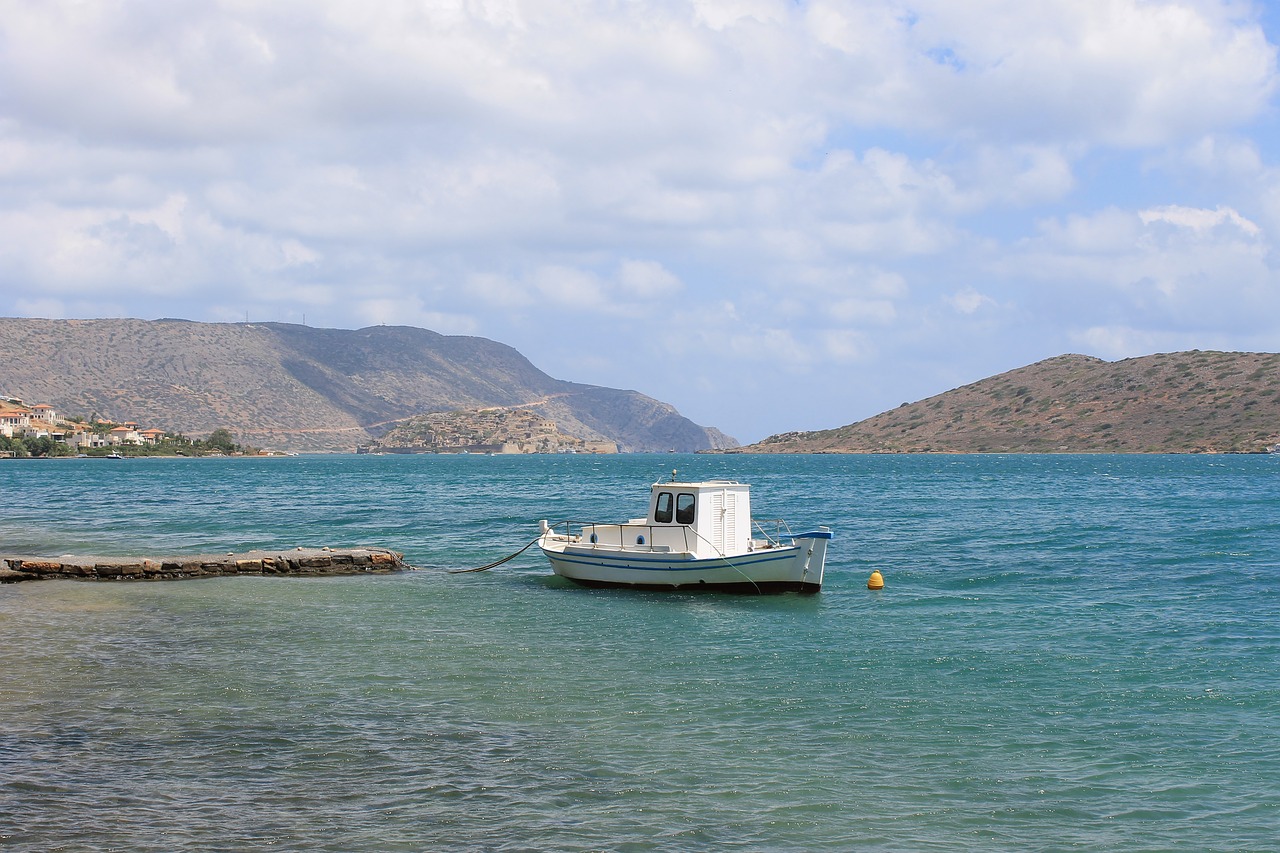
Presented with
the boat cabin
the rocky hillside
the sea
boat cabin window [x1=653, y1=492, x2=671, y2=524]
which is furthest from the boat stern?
the rocky hillside

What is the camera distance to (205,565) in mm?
32250

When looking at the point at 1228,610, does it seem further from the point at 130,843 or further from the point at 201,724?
the point at 130,843

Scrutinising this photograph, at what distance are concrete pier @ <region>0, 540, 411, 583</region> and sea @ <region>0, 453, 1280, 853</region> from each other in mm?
1387

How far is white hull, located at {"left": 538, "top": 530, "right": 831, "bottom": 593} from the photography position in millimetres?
28359

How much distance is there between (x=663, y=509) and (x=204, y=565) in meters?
13.5

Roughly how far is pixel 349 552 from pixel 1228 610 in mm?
23746

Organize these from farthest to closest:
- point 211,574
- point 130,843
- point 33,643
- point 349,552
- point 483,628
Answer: point 349,552 → point 211,574 → point 483,628 → point 33,643 → point 130,843

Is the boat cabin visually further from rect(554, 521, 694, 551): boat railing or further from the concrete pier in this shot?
the concrete pier

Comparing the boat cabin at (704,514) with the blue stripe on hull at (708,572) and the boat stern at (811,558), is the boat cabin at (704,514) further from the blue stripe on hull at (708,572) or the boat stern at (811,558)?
the boat stern at (811,558)

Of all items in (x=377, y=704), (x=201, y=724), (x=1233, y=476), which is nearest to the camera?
(x=201, y=724)

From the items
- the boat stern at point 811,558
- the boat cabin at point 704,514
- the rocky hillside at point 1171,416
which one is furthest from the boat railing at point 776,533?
the rocky hillside at point 1171,416

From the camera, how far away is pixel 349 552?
34.1 metres

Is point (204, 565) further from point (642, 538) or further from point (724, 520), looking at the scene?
point (724, 520)

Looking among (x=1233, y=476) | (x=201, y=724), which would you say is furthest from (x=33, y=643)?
(x=1233, y=476)
